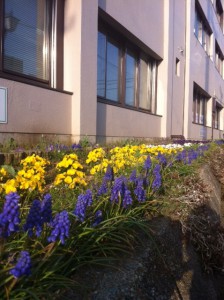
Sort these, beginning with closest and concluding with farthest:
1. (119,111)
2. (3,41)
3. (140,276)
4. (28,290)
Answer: (28,290) → (140,276) → (3,41) → (119,111)

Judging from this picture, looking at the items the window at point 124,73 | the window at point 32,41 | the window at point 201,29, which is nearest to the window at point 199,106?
the window at point 201,29

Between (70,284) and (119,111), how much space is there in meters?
7.48

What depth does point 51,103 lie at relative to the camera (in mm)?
6086

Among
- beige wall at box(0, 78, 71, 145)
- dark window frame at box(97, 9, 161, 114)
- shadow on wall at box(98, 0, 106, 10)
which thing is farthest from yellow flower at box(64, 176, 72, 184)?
shadow on wall at box(98, 0, 106, 10)

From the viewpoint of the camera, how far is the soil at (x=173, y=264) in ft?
5.65

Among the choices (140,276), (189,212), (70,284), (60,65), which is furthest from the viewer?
(60,65)

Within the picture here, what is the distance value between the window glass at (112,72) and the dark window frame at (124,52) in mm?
142

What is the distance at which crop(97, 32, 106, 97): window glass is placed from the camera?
8.32 meters

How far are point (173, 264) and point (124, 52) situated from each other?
812 cm

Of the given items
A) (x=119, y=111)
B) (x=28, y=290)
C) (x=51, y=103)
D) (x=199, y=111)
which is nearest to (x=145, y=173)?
(x=28, y=290)

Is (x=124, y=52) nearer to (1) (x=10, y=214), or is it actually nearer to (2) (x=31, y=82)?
(2) (x=31, y=82)

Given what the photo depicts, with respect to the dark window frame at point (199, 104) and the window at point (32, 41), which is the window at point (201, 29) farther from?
the window at point (32, 41)

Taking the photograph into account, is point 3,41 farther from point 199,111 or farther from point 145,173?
point 199,111

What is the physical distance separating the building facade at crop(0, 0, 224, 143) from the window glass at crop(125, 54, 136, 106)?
0.03 meters
